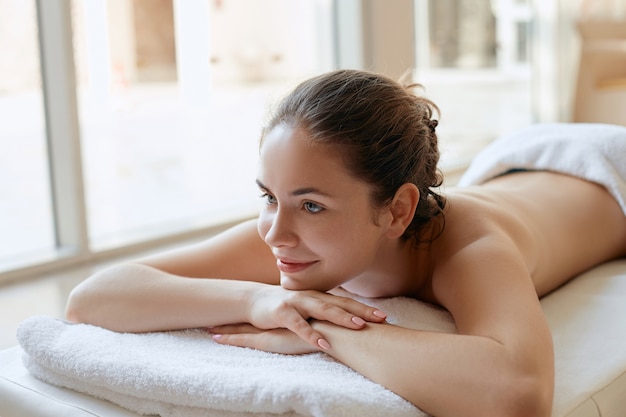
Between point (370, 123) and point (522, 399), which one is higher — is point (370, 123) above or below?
above

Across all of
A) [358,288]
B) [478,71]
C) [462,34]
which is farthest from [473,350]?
[478,71]

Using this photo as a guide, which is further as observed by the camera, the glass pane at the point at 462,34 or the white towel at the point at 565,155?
the glass pane at the point at 462,34

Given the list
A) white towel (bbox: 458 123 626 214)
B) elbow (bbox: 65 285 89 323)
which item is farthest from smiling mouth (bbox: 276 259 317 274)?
white towel (bbox: 458 123 626 214)

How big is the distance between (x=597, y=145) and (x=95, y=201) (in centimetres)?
253

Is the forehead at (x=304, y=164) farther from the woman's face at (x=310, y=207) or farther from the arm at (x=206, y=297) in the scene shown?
the arm at (x=206, y=297)

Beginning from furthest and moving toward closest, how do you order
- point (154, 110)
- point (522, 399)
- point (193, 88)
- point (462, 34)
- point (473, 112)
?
1. point (473, 112)
2. point (462, 34)
3. point (154, 110)
4. point (193, 88)
5. point (522, 399)

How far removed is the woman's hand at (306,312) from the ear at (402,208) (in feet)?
0.44

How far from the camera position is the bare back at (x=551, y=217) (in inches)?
58.7

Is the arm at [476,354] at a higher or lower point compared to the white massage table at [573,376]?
higher

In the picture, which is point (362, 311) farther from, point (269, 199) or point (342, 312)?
point (269, 199)

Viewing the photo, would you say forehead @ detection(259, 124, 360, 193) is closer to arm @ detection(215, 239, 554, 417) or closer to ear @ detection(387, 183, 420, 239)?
ear @ detection(387, 183, 420, 239)

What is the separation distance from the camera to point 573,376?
1.22m

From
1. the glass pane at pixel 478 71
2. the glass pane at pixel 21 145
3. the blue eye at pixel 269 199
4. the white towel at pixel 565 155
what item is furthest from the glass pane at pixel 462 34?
the blue eye at pixel 269 199

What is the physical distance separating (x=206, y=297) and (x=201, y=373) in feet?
0.79
